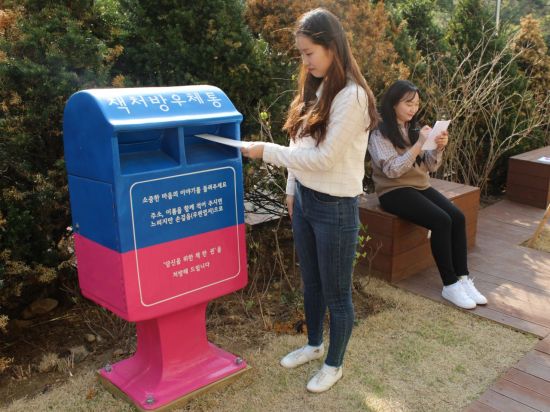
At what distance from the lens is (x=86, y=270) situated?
247 cm

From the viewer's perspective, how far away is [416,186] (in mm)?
3748

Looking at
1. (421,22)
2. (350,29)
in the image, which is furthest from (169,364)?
(421,22)

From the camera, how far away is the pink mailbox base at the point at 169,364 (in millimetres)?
2504

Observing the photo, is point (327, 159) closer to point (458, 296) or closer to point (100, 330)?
point (458, 296)

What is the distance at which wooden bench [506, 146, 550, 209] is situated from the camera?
18.5 ft

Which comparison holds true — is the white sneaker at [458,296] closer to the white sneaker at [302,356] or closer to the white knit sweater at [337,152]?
the white sneaker at [302,356]

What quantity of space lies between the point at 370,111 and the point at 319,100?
21 centimetres

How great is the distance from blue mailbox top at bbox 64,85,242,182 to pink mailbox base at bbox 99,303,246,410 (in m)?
0.74

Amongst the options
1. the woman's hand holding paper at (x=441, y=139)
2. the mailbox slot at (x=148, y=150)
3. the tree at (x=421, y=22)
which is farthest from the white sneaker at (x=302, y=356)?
the tree at (x=421, y=22)

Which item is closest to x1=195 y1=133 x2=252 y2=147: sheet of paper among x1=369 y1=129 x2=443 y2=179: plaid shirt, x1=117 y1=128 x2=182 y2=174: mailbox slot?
x1=117 y1=128 x2=182 y2=174: mailbox slot

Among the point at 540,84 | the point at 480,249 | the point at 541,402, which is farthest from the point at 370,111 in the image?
the point at 540,84

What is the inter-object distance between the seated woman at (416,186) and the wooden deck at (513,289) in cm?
18

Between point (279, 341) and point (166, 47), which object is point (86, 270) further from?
point (166, 47)

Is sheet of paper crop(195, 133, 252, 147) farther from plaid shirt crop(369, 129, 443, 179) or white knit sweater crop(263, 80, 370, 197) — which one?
plaid shirt crop(369, 129, 443, 179)
